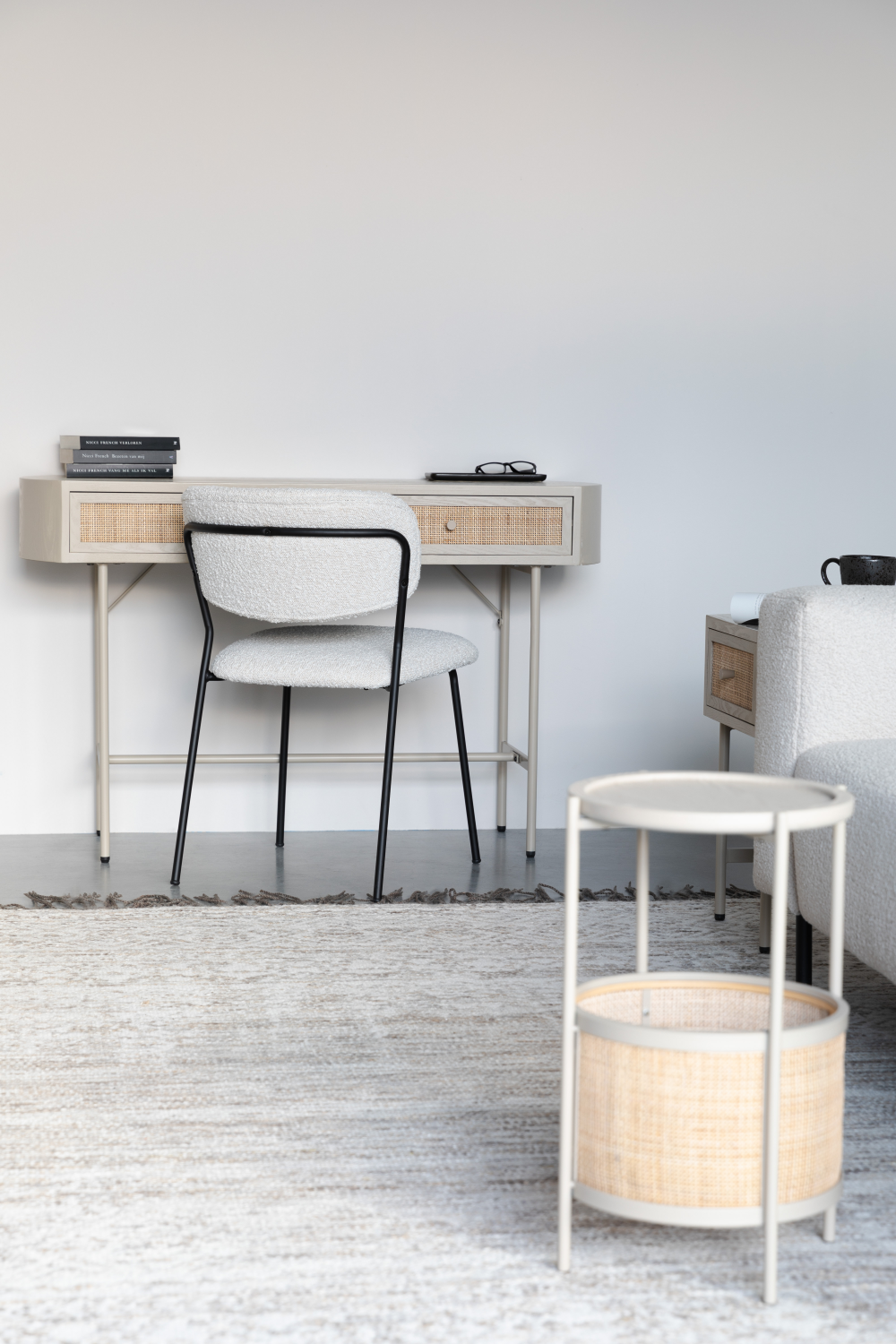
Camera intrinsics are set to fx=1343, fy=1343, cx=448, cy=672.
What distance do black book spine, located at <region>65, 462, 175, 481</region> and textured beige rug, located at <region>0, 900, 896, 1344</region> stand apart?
108 centimetres

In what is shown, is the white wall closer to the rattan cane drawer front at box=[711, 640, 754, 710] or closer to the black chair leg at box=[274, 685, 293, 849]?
the black chair leg at box=[274, 685, 293, 849]

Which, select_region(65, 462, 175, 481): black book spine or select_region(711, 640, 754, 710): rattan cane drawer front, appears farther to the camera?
select_region(65, 462, 175, 481): black book spine

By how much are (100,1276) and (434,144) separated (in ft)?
8.98

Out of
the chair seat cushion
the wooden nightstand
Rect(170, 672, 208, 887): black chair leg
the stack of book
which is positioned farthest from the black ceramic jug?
the stack of book

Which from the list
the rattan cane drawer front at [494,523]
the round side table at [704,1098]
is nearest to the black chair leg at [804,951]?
the round side table at [704,1098]

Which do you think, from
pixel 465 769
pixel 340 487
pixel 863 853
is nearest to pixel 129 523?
pixel 340 487

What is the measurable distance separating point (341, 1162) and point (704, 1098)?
0.47 meters

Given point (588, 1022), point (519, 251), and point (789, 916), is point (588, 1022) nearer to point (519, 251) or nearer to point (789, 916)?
point (789, 916)

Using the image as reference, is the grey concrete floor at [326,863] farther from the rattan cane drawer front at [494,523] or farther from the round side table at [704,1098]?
the round side table at [704,1098]

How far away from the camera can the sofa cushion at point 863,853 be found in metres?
1.63

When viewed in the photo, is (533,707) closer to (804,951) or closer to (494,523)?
(494,523)

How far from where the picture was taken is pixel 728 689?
2.43 m

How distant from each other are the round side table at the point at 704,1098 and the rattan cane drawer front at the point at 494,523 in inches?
67.7

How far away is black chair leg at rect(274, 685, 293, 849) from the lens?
10.3 ft
